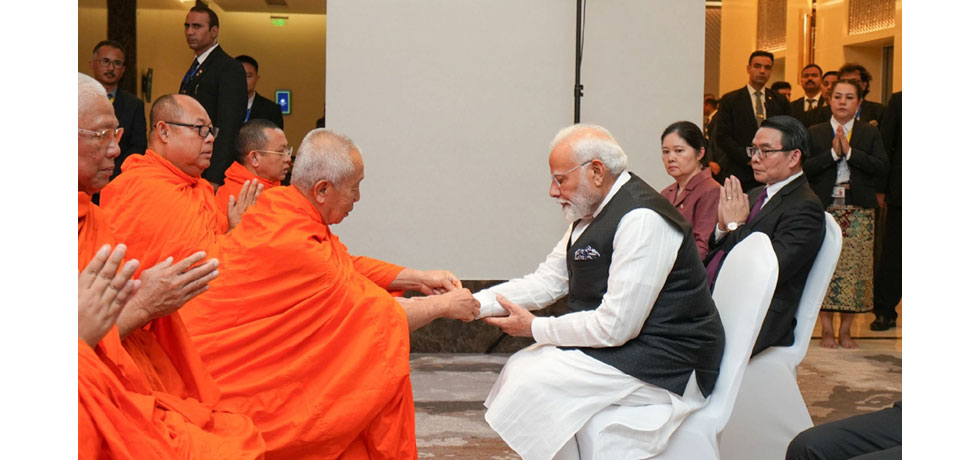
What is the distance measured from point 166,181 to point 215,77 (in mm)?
1555

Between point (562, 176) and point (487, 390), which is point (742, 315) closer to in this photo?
point (562, 176)

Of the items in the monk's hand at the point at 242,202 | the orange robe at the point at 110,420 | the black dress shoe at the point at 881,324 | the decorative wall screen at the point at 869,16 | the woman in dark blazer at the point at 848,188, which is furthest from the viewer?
the decorative wall screen at the point at 869,16

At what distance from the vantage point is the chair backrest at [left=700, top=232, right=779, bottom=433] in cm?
267

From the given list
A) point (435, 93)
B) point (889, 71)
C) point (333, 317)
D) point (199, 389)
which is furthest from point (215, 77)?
point (889, 71)

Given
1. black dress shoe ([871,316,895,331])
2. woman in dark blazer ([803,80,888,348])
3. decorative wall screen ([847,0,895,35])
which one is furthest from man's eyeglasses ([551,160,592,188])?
decorative wall screen ([847,0,895,35])

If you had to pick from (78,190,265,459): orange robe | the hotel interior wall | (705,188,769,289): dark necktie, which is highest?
the hotel interior wall

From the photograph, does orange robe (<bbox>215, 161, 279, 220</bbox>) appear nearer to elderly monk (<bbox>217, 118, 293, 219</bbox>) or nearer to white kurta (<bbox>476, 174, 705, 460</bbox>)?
elderly monk (<bbox>217, 118, 293, 219</bbox>)

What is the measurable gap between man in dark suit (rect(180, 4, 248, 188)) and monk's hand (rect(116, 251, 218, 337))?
312cm

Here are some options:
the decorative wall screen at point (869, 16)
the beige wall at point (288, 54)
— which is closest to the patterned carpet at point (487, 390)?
the decorative wall screen at point (869, 16)

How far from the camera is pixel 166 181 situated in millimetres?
3867

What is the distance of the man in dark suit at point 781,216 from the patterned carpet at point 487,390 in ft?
3.51

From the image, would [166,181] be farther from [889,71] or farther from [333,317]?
[889,71]

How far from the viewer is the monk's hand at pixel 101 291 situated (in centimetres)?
184

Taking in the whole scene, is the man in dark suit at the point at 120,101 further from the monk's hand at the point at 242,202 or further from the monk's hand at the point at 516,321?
the monk's hand at the point at 516,321
